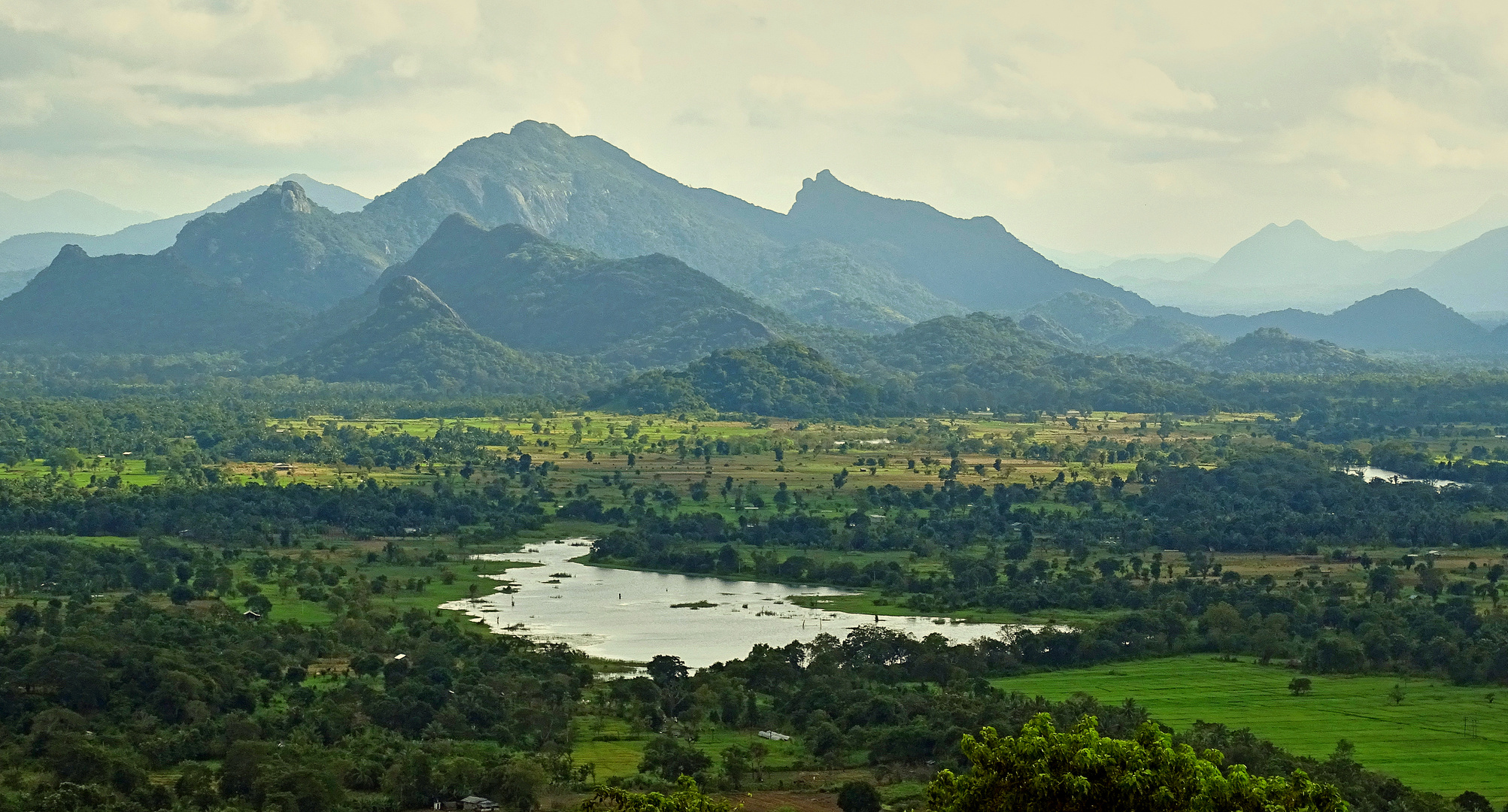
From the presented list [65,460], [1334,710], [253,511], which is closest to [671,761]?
[1334,710]

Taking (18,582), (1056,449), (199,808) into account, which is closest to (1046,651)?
(199,808)

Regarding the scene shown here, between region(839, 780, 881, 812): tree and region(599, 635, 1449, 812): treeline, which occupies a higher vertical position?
region(599, 635, 1449, 812): treeline

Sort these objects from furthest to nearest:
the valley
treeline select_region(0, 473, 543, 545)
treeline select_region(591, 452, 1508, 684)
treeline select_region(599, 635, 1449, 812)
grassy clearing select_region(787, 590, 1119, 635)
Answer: treeline select_region(0, 473, 543, 545), grassy clearing select_region(787, 590, 1119, 635), treeline select_region(591, 452, 1508, 684), the valley, treeline select_region(599, 635, 1449, 812)

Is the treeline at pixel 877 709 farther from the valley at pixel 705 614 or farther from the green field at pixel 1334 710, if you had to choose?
the green field at pixel 1334 710

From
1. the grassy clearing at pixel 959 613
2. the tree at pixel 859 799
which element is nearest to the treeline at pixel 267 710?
the tree at pixel 859 799

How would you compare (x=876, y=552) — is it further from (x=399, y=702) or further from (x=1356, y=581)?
(x=399, y=702)

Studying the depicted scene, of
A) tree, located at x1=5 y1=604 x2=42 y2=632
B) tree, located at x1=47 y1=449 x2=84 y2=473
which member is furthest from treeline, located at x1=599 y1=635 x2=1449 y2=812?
tree, located at x1=47 y1=449 x2=84 y2=473

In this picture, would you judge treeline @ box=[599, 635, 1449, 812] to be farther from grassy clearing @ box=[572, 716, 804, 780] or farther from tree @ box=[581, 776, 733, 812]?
tree @ box=[581, 776, 733, 812]
